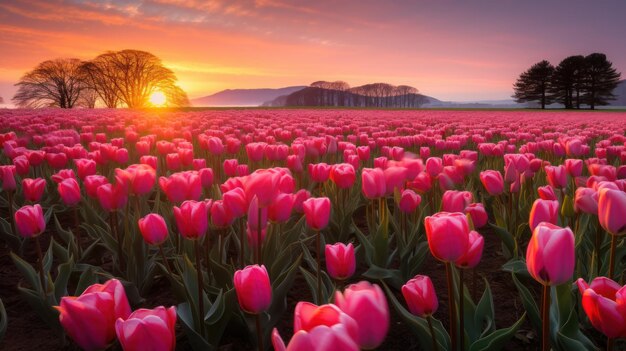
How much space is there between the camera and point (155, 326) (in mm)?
1070

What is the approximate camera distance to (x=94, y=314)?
3.83 ft

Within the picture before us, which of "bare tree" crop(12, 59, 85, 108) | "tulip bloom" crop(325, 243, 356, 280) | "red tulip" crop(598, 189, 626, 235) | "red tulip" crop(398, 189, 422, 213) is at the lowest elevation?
"tulip bloom" crop(325, 243, 356, 280)

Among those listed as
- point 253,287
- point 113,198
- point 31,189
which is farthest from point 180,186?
point 253,287

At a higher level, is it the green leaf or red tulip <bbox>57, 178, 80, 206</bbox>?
red tulip <bbox>57, 178, 80, 206</bbox>

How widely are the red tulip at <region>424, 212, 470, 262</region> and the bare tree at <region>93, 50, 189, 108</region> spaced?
238 feet

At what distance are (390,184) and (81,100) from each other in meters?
82.6

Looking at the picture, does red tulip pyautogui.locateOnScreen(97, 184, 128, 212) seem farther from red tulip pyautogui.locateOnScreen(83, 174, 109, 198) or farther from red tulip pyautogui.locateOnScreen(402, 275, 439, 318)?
red tulip pyautogui.locateOnScreen(402, 275, 439, 318)

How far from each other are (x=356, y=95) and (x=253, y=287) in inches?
5844

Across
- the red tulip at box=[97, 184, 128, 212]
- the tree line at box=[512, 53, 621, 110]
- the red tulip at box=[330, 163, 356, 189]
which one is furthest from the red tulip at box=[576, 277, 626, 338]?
the tree line at box=[512, 53, 621, 110]

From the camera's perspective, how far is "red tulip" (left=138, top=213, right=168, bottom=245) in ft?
7.43

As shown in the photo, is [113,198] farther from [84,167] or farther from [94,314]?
[94,314]

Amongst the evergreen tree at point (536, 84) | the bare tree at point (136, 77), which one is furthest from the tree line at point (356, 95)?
the bare tree at point (136, 77)

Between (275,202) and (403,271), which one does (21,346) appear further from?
(403,271)

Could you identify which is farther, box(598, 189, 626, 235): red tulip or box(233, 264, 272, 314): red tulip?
box(598, 189, 626, 235): red tulip
